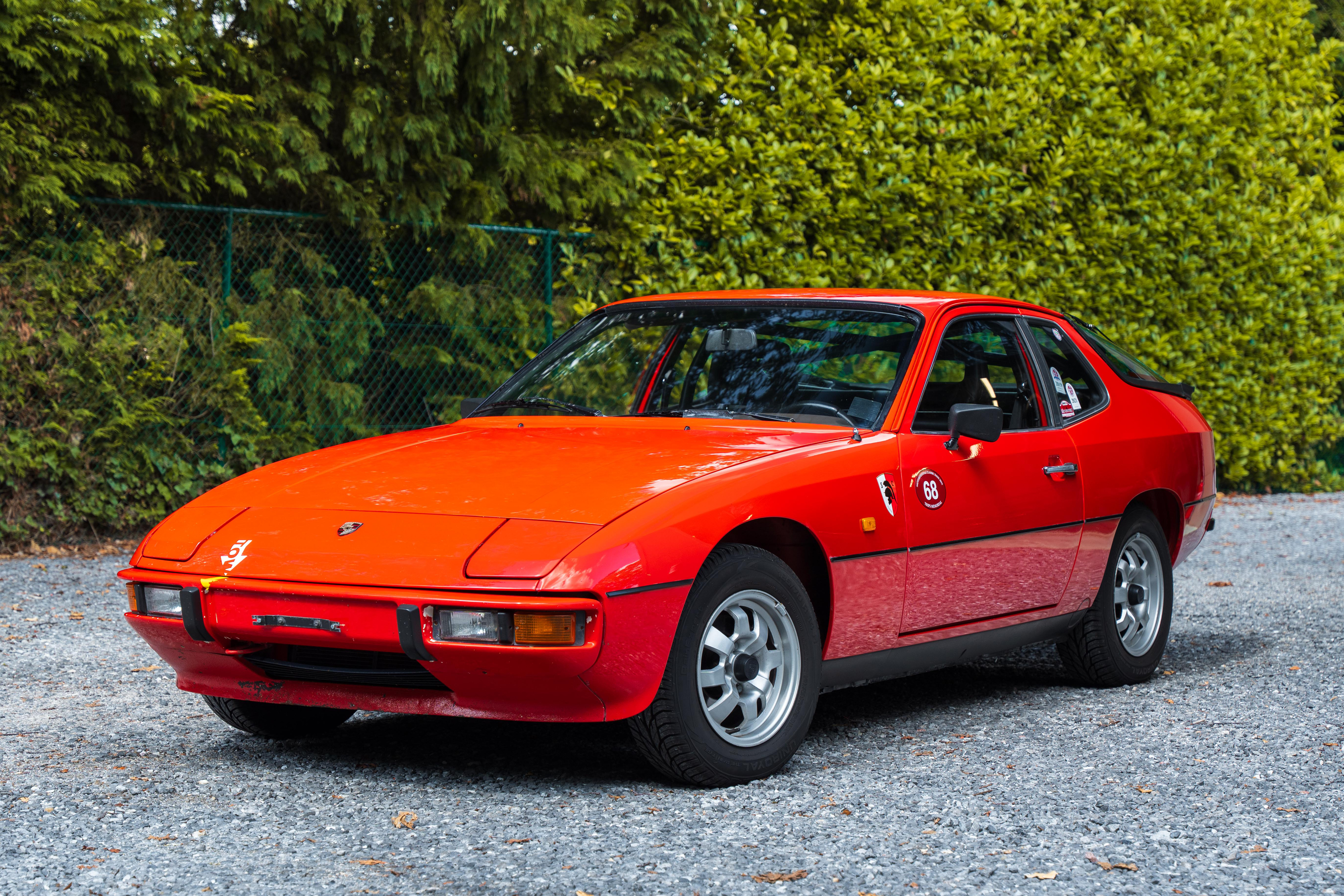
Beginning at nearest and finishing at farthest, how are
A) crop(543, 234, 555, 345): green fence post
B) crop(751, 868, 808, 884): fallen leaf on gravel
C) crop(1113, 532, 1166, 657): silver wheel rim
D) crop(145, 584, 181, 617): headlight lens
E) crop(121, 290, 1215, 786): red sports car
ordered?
crop(751, 868, 808, 884): fallen leaf on gravel, crop(121, 290, 1215, 786): red sports car, crop(145, 584, 181, 617): headlight lens, crop(1113, 532, 1166, 657): silver wheel rim, crop(543, 234, 555, 345): green fence post

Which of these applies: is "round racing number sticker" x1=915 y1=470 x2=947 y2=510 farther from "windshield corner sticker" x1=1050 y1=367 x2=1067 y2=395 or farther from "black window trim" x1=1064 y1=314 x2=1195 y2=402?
"black window trim" x1=1064 y1=314 x2=1195 y2=402

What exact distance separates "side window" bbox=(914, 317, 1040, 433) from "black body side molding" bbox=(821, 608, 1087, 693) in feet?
2.42

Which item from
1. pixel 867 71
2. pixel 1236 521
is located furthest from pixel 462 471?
pixel 1236 521

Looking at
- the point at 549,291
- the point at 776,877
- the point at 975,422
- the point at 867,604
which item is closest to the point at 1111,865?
the point at 776,877

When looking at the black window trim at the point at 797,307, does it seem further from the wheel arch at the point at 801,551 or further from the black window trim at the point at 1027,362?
the wheel arch at the point at 801,551

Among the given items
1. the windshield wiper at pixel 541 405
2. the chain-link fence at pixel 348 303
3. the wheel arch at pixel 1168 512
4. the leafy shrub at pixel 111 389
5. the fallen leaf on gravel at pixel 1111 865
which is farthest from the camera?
the chain-link fence at pixel 348 303

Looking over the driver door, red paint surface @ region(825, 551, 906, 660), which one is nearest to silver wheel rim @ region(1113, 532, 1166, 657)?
the driver door

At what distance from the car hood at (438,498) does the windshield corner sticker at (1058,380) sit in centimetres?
146

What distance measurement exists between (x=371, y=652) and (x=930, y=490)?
1.92 metres

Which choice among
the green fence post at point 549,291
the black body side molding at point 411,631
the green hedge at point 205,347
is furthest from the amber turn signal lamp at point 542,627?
the green fence post at point 549,291

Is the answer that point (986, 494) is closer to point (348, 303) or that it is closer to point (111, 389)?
point (348, 303)

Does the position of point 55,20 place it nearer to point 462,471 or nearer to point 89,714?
point 89,714

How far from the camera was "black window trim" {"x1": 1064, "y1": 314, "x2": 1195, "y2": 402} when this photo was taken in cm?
642

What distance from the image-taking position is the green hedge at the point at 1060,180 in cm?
1130
